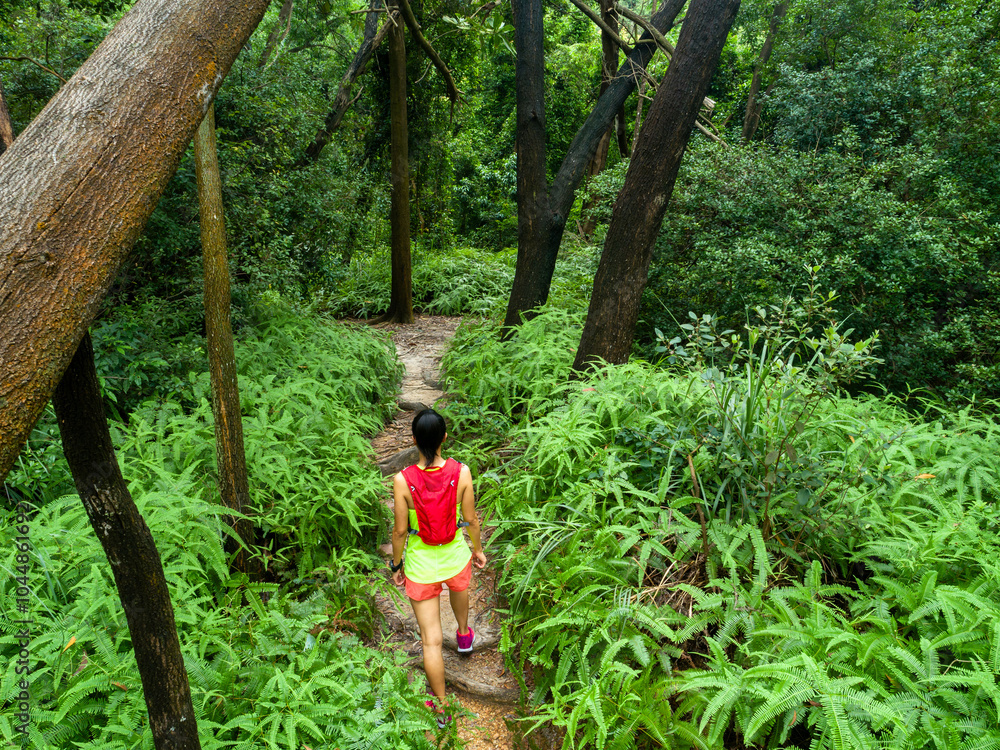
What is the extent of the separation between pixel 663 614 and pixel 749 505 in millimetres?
839

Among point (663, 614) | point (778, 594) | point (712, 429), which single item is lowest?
point (663, 614)

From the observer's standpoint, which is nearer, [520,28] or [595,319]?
[595,319]

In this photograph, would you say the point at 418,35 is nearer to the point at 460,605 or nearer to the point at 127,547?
the point at 460,605

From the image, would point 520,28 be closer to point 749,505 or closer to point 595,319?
point 595,319

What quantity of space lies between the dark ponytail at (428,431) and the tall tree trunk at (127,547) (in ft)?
4.41

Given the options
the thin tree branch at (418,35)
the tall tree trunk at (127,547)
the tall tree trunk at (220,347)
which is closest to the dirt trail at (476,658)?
the tall tree trunk at (220,347)

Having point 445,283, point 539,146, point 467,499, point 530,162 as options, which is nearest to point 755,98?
point 445,283

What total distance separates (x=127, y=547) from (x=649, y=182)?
16.2 ft

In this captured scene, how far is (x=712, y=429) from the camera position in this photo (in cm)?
347

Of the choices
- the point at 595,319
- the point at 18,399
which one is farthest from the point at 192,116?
the point at 595,319

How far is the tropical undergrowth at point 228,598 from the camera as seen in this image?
229cm

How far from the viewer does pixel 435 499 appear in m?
2.94

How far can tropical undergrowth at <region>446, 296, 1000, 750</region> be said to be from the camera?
2.25 metres

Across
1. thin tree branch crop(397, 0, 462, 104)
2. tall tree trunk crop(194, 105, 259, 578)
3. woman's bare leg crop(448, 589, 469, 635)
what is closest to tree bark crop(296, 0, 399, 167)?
thin tree branch crop(397, 0, 462, 104)
